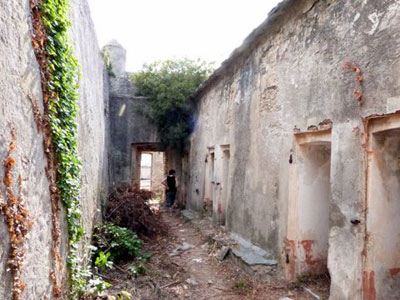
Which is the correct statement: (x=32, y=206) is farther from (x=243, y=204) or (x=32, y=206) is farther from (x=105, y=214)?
(x=105, y=214)

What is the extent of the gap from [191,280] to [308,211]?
2.30m

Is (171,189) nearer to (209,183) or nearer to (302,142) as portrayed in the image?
(209,183)

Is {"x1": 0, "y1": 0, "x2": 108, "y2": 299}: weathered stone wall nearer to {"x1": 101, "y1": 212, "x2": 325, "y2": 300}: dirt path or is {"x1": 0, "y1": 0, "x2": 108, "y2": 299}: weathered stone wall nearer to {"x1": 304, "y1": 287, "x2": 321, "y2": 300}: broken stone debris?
{"x1": 101, "y1": 212, "x2": 325, "y2": 300}: dirt path

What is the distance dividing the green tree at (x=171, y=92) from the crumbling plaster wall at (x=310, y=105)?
4.36m

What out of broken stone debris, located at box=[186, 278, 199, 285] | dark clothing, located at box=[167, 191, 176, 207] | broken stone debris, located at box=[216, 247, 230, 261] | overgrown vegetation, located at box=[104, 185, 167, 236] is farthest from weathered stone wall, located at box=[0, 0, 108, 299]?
dark clothing, located at box=[167, 191, 176, 207]

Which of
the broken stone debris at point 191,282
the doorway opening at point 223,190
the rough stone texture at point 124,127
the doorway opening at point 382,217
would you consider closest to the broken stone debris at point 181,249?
the doorway opening at point 223,190

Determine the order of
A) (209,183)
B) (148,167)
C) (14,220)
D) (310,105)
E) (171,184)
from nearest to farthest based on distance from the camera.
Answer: (14,220) < (310,105) < (209,183) < (171,184) < (148,167)

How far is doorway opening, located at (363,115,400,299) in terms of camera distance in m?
3.72

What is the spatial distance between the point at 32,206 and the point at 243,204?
5.26 meters

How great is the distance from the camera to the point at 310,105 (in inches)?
191

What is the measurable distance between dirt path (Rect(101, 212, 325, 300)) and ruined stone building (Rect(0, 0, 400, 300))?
0.50m

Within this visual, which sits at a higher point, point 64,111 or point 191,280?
point 64,111

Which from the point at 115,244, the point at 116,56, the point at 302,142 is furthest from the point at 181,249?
the point at 116,56

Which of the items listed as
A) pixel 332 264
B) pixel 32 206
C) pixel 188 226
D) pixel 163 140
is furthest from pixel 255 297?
pixel 163 140
